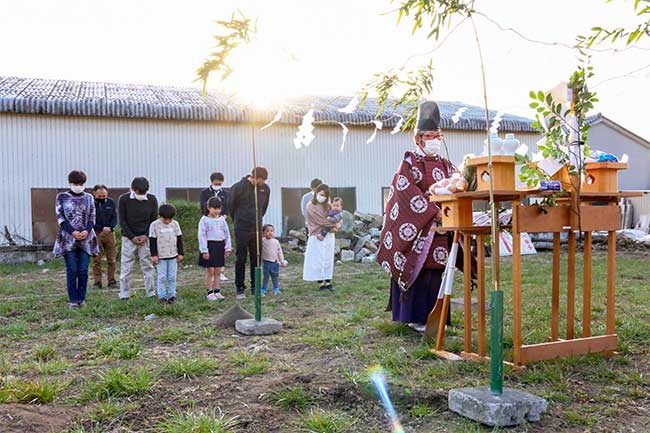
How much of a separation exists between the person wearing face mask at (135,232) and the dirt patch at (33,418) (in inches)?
185

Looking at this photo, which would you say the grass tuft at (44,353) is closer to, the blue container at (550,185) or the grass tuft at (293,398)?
the grass tuft at (293,398)

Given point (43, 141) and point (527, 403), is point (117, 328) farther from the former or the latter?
point (43, 141)

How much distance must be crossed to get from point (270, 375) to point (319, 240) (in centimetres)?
469

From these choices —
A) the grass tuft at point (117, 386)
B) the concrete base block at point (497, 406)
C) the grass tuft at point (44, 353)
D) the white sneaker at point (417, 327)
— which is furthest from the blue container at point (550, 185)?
the grass tuft at point (44, 353)

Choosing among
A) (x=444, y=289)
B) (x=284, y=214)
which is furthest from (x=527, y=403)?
(x=284, y=214)

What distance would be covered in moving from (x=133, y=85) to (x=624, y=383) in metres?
18.5

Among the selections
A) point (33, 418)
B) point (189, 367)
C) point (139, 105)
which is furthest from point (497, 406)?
point (139, 105)

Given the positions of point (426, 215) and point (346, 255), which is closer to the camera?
point (426, 215)

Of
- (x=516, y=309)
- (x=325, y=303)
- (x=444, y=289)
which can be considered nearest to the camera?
(x=516, y=309)

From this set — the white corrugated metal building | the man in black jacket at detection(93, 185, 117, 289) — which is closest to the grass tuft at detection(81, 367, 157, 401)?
the man in black jacket at detection(93, 185, 117, 289)

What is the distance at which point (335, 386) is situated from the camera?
3.68 meters

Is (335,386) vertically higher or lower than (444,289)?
lower

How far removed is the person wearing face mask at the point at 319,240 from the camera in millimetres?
8680

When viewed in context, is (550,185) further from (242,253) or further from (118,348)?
(242,253)
